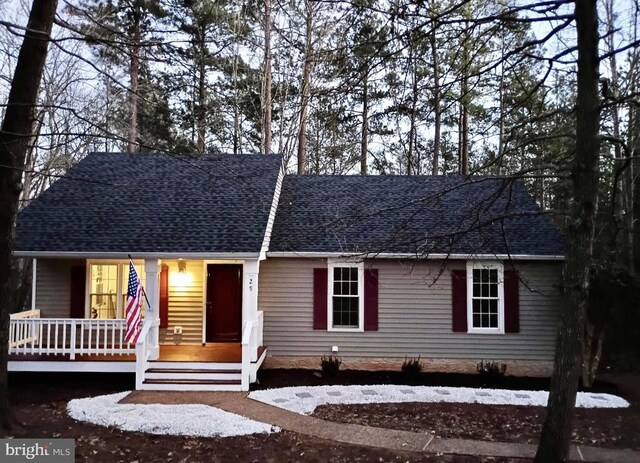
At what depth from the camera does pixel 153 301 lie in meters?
10.3

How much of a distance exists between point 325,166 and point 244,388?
15434 millimetres

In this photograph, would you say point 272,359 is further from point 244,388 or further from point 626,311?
point 626,311

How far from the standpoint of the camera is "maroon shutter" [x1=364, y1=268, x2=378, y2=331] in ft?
38.0

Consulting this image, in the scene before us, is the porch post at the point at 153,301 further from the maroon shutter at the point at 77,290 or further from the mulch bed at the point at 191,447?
the mulch bed at the point at 191,447

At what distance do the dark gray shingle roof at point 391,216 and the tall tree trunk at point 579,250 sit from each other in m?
4.88

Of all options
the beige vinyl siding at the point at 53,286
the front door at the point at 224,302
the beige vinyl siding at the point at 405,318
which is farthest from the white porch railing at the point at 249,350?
the beige vinyl siding at the point at 53,286

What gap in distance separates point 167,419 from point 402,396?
4.31 metres

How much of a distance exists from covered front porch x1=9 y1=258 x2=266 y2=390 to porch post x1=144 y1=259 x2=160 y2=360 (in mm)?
21

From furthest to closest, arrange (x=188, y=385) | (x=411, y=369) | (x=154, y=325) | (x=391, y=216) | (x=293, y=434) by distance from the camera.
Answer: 1. (x=391, y=216)
2. (x=411, y=369)
3. (x=154, y=325)
4. (x=188, y=385)
5. (x=293, y=434)

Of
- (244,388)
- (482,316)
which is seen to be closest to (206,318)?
(244,388)

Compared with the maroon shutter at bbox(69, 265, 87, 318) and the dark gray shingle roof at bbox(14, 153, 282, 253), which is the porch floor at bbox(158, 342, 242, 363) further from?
the dark gray shingle roof at bbox(14, 153, 282, 253)

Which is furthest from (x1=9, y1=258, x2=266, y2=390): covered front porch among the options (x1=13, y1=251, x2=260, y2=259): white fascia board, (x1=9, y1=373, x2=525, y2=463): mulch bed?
(x1=9, y1=373, x2=525, y2=463): mulch bed

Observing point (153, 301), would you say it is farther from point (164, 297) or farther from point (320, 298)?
point (320, 298)

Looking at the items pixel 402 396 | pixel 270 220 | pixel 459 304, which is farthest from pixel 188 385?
→ pixel 459 304
